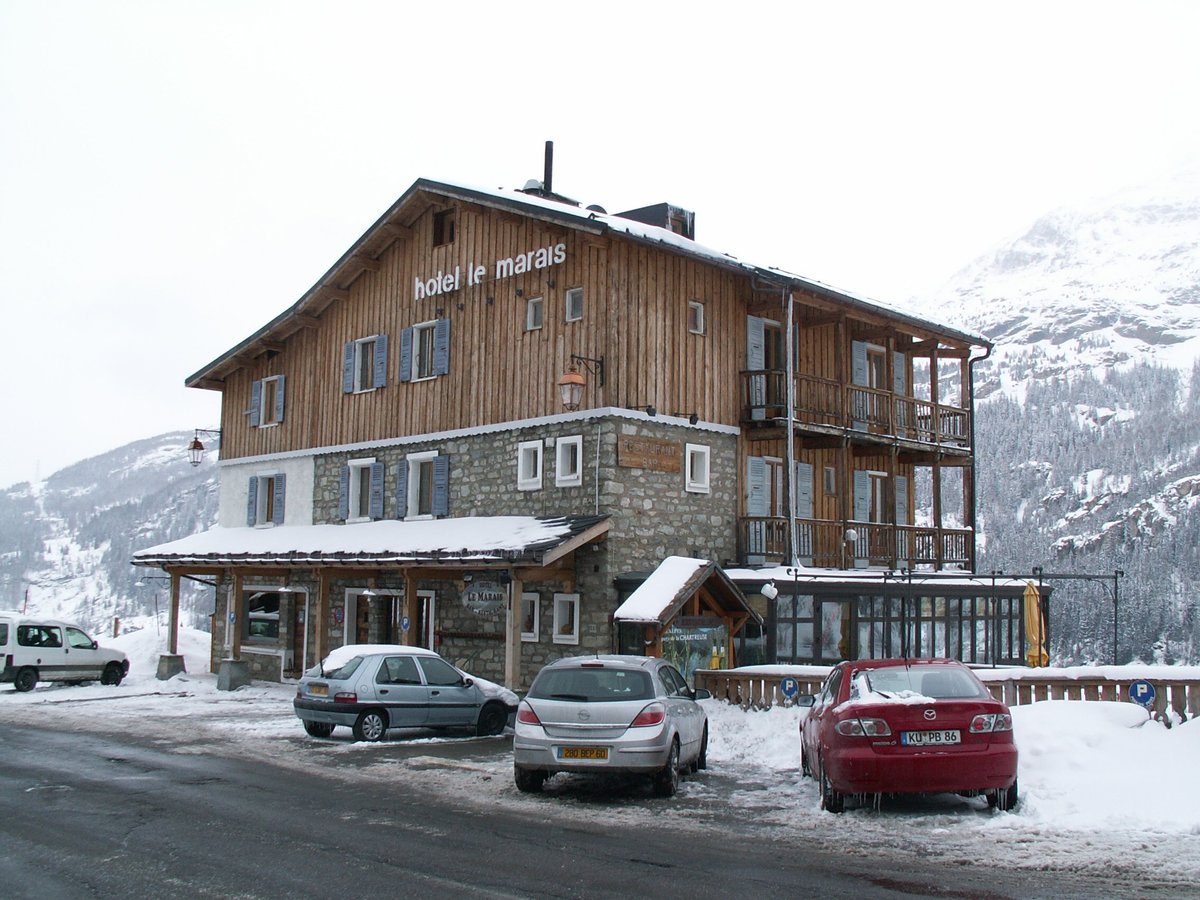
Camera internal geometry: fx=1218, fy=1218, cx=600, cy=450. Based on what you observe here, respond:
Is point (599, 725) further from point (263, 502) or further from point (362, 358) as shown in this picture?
point (263, 502)

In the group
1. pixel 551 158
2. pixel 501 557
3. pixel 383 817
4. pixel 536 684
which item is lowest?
pixel 383 817

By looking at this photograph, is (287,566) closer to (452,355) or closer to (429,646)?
(429,646)

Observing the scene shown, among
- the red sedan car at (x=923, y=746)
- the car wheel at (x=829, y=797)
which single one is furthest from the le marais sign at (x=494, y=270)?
the red sedan car at (x=923, y=746)

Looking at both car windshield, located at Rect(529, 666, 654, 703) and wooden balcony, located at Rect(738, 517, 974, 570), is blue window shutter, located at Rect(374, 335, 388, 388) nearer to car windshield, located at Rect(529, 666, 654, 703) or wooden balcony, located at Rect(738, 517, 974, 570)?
wooden balcony, located at Rect(738, 517, 974, 570)

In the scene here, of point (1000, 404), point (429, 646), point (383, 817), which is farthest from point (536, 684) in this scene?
point (1000, 404)

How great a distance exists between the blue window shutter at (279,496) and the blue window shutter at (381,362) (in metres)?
4.49

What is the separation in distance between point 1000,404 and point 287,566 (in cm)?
18884

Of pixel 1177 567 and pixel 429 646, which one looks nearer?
pixel 429 646

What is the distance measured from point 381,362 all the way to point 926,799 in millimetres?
18727

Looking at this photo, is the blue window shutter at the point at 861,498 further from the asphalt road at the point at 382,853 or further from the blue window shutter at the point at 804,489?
the asphalt road at the point at 382,853

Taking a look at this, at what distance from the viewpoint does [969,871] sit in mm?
8992

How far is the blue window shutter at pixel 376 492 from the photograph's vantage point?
27500mm

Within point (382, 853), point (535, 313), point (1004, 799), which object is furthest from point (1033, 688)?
point (535, 313)

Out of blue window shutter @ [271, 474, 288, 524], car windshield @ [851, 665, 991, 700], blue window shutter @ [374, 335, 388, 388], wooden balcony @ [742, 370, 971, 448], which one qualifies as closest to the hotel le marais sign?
wooden balcony @ [742, 370, 971, 448]
